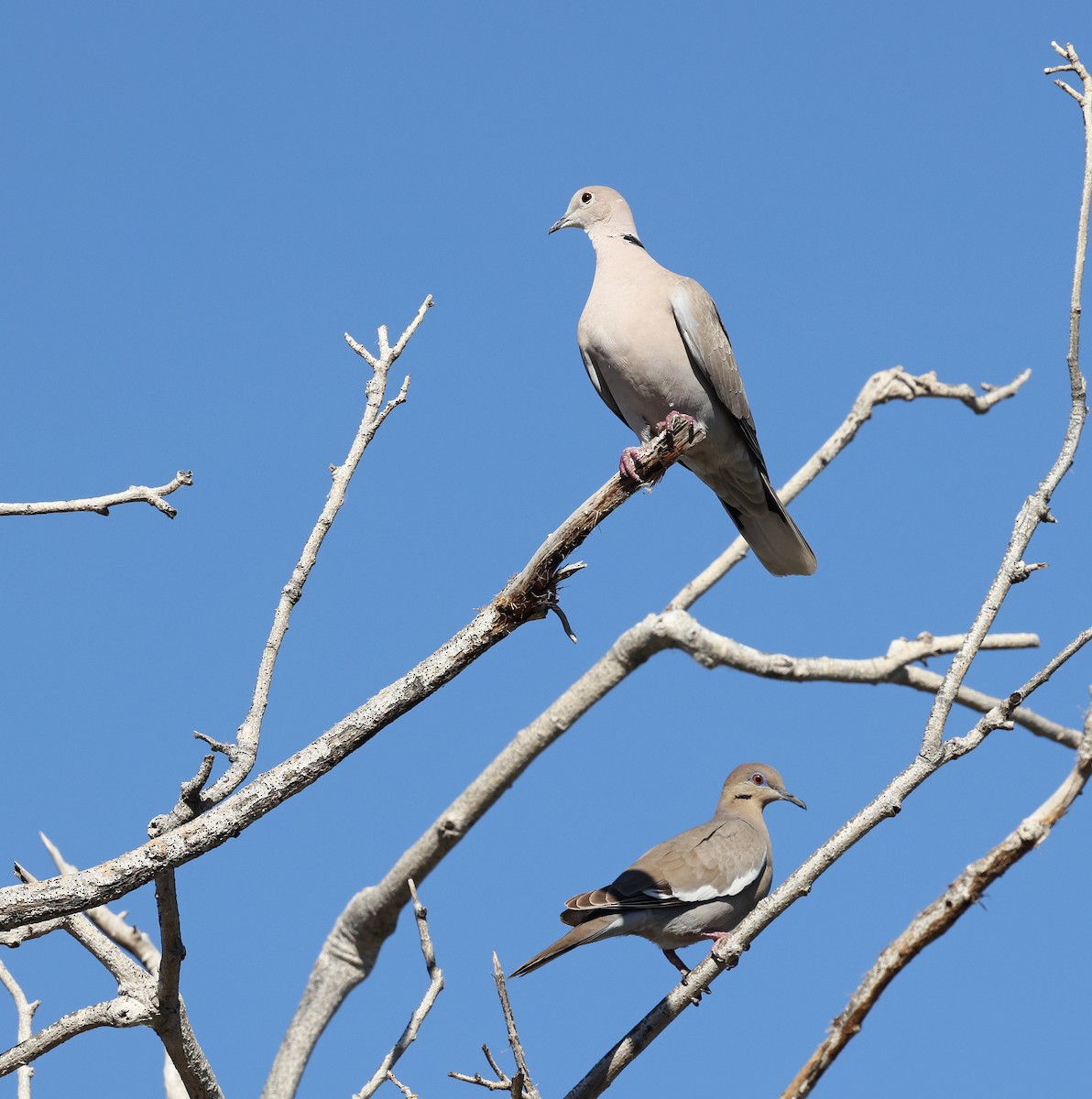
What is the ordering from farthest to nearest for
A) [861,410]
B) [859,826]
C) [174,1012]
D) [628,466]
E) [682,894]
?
[861,410] < [682,894] < [628,466] < [174,1012] < [859,826]

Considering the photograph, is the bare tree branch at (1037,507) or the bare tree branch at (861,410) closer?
the bare tree branch at (1037,507)

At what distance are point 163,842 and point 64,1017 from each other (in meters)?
0.85

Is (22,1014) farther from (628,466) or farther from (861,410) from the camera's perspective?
(861,410)

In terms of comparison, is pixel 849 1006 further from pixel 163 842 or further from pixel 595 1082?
pixel 163 842

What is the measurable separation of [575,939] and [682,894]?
26.0 inches

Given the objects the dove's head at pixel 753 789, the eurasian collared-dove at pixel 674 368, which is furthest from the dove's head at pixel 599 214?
the dove's head at pixel 753 789

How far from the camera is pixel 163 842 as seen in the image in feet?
11.5

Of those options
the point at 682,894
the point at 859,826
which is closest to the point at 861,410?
the point at 682,894

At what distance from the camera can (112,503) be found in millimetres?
3717

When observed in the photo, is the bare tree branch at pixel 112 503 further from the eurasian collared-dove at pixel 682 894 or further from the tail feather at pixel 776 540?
the tail feather at pixel 776 540

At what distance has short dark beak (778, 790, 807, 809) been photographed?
701 centimetres

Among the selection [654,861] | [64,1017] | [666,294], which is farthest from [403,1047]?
[666,294]

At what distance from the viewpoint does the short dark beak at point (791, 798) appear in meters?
7.01

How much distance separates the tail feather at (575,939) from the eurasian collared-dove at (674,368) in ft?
6.70
